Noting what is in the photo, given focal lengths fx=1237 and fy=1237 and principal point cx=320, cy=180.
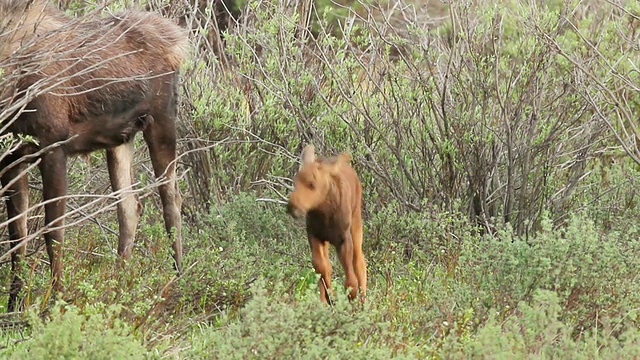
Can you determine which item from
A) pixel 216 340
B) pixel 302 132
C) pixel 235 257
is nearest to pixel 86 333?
pixel 216 340

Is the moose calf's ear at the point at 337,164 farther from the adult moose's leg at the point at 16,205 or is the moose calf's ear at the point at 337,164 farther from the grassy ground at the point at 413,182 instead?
the adult moose's leg at the point at 16,205

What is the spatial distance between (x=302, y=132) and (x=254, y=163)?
2.22 feet

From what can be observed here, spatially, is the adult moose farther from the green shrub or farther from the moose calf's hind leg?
the green shrub

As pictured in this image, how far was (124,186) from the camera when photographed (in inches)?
322

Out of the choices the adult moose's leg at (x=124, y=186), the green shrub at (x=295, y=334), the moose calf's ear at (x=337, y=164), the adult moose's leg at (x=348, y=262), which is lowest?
the adult moose's leg at (x=124, y=186)

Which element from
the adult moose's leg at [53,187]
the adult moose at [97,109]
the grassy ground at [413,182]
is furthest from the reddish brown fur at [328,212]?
the adult moose's leg at [53,187]

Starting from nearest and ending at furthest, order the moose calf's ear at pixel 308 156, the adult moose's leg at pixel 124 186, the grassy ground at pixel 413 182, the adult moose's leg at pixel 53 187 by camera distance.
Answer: the grassy ground at pixel 413 182, the moose calf's ear at pixel 308 156, the adult moose's leg at pixel 53 187, the adult moose's leg at pixel 124 186

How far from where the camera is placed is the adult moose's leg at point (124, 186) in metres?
8.15

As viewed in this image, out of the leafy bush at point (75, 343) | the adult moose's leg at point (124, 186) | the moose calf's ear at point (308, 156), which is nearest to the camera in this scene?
the leafy bush at point (75, 343)

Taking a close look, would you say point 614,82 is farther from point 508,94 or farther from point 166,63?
point 166,63

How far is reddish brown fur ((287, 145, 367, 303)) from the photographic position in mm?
6820

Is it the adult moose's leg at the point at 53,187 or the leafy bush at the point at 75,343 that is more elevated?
the leafy bush at the point at 75,343

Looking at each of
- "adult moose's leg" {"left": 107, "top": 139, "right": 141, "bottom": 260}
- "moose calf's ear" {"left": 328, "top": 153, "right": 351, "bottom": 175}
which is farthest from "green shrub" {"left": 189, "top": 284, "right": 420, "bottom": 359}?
"adult moose's leg" {"left": 107, "top": 139, "right": 141, "bottom": 260}

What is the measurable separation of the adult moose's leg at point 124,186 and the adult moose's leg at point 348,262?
170cm
